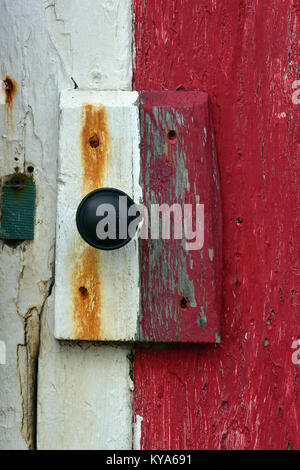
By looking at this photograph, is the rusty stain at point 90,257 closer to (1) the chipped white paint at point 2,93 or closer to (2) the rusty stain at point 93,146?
(2) the rusty stain at point 93,146

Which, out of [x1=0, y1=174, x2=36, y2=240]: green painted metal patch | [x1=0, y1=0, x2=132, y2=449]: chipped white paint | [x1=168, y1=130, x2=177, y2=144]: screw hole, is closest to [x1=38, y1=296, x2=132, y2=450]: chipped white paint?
[x1=0, y1=0, x2=132, y2=449]: chipped white paint

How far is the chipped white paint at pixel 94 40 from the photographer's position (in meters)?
0.75

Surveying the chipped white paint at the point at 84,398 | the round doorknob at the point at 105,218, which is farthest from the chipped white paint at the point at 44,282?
the round doorknob at the point at 105,218

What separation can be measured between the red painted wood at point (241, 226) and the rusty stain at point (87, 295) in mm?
78

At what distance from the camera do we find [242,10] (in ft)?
2.51

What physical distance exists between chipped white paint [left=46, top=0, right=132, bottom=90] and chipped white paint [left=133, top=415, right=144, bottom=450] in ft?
1.49

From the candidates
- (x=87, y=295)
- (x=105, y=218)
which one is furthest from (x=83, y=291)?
(x=105, y=218)

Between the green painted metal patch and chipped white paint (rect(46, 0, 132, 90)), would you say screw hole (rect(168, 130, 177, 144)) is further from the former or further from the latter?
the green painted metal patch

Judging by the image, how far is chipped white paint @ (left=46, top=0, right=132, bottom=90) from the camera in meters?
0.75

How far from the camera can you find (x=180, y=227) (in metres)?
0.72

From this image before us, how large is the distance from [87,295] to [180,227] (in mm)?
151

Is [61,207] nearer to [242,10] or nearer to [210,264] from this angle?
[210,264]

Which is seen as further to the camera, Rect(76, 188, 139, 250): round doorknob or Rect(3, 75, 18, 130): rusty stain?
Rect(3, 75, 18, 130): rusty stain

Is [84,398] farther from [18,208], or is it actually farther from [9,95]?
[9,95]
